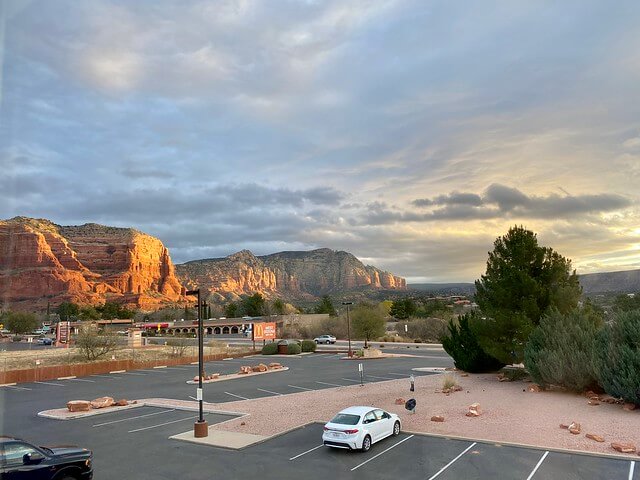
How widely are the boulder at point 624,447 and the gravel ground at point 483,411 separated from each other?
193 millimetres

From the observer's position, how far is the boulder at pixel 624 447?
49.6 feet

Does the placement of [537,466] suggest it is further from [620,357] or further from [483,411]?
[620,357]

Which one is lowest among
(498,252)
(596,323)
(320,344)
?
(320,344)

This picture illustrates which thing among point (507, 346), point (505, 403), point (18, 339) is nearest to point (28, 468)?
point (505, 403)

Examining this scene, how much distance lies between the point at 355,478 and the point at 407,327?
224 ft

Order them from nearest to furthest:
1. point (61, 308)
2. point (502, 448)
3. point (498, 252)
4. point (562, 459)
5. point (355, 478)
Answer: point (355, 478) < point (562, 459) < point (502, 448) < point (498, 252) < point (61, 308)

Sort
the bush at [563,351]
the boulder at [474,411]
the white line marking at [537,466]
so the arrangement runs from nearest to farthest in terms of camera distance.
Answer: the white line marking at [537,466]
the boulder at [474,411]
the bush at [563,351]

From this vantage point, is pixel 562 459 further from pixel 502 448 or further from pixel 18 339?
pixel 18 339

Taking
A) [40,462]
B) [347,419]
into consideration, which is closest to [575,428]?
[347,419]

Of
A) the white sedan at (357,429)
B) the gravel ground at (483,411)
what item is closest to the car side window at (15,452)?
the white sedan at (357,429)

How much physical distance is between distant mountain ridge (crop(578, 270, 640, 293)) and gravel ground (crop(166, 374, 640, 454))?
6163 inches

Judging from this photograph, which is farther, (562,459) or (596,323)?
(596,323)

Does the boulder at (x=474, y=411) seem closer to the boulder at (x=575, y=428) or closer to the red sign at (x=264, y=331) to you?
the boulder at (x=575, y=428)

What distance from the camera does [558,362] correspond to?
23.7 metres
